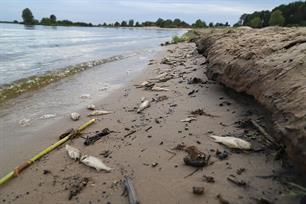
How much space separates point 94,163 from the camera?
174 inches

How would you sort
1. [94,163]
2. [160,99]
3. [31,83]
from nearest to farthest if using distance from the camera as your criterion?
[94,163], [160,99], [31,83]

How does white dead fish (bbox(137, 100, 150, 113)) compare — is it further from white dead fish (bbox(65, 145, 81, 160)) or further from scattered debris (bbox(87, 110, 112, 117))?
white dead fish (bbox(65, 145, 81, 160))

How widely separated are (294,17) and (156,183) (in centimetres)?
6881

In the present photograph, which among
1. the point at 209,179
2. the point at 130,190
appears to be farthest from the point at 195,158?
the point at 130,190

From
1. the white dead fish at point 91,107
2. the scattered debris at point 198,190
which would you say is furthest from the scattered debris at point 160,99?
the scattered debris at point 198,190

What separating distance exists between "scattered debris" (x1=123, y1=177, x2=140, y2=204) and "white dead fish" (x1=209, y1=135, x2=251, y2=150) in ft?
5.00

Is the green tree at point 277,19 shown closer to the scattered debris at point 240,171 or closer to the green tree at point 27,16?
the scattered debris at point 240,171

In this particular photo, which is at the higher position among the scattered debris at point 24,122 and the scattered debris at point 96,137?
the scattered debris at point 96,137

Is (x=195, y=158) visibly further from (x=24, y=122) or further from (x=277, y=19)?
(x=277, y=19)

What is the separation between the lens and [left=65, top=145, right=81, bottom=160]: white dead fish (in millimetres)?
4762

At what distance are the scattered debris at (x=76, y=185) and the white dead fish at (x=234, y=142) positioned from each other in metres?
1.98

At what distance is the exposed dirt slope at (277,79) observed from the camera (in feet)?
10.5

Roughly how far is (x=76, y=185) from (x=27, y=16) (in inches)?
5255

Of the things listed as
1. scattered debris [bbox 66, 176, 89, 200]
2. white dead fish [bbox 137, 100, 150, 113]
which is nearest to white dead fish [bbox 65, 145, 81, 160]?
scattered debris [bbox 66, 176, 89, 200]
